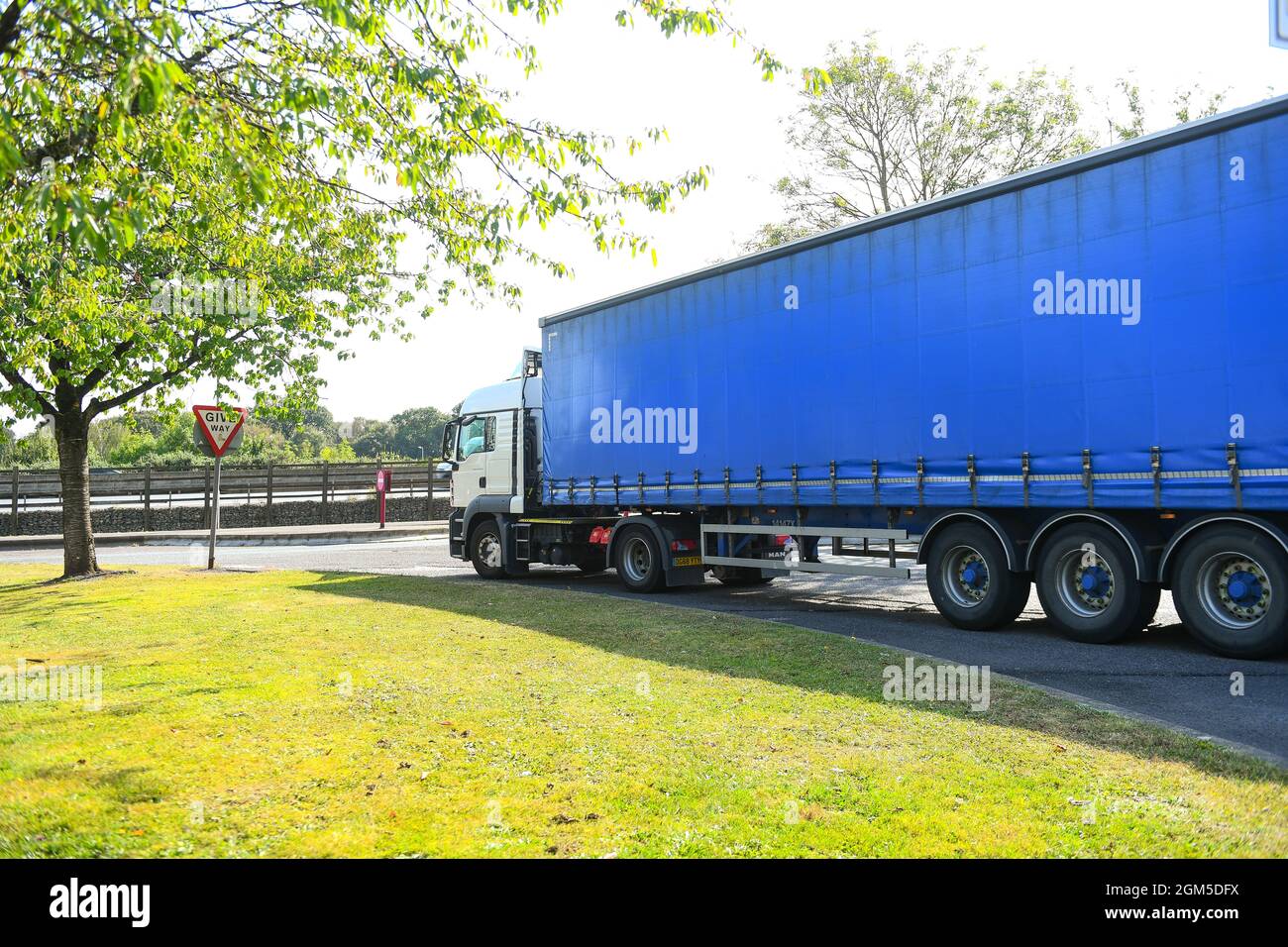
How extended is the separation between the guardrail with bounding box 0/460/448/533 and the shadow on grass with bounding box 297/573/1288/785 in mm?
18011

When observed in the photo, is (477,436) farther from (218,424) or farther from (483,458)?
(218,424)

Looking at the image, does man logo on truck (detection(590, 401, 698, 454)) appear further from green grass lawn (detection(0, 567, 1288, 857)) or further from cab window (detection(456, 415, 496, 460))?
green grass lawn (detection(0, 567, 1288, 857))

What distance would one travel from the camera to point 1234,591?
785cm

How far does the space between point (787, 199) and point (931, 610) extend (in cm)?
1504

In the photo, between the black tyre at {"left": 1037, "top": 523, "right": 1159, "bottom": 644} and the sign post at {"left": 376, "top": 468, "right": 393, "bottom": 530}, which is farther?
the sign post at {"left": 376, "top": 468, "right": 393, "bottom": 530}

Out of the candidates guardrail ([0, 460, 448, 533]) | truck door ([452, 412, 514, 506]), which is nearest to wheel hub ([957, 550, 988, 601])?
truck door ([452, 412, 514, 506])

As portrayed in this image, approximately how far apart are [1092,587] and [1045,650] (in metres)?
0.76

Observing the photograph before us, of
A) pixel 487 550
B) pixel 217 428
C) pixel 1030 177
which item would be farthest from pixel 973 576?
pixel 217 428

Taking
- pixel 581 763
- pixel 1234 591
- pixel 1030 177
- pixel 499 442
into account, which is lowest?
pixel 581 763

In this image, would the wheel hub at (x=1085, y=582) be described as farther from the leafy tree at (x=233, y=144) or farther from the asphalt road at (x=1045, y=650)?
the leafy tree at (x=233, y=144)

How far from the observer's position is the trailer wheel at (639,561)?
13.8 m

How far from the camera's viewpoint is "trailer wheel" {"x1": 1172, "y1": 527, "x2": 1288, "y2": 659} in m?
7.51

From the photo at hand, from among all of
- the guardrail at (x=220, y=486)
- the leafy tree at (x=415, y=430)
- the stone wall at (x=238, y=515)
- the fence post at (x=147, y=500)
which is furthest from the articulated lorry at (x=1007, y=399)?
the leafy tree at (x=415, y=430)
